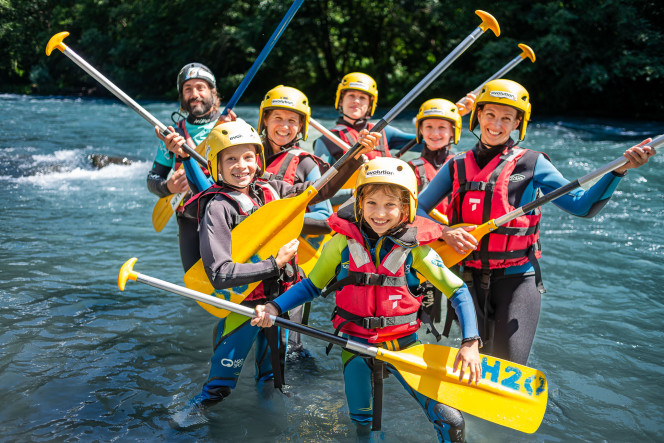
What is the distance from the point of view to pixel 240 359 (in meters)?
3.25

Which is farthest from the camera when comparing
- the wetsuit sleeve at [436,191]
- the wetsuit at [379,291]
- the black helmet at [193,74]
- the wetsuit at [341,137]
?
the wetsuit at [341,137]

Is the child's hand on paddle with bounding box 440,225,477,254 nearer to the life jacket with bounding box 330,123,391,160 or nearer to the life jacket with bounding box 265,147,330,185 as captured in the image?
the life jacket with bounding box 265,147,330,185

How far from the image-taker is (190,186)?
379 centimetres

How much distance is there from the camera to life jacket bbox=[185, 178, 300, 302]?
3180mm

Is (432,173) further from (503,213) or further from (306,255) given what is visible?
(503,213)

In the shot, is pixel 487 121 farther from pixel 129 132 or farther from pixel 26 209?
pixel 129 132

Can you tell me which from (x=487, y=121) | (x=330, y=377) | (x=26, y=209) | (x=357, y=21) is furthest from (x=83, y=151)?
(x=357, y=21)

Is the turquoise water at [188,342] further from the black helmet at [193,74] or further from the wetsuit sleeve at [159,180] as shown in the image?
the black helmet at [193,74]

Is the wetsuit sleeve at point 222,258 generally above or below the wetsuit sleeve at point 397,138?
below

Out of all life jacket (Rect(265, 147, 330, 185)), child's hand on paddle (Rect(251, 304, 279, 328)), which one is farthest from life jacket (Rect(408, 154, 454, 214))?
child's hand on paddle (Rect(251, 304, 279, 328))

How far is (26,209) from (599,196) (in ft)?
26.2

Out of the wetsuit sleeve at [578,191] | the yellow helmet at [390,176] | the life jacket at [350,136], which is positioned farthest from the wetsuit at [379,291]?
the life jacket at [350,136]

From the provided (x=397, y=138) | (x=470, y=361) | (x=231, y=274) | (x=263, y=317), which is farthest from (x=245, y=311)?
(x=397, y=138)

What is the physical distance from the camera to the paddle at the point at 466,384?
2777 millimetres
